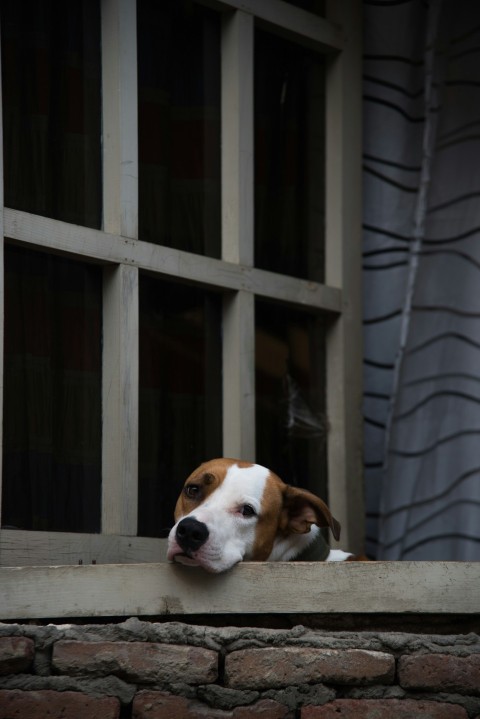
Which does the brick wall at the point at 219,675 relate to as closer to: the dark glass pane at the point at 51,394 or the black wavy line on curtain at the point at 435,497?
the dark glass pane at the point at 51,394

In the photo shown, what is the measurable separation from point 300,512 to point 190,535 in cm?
67

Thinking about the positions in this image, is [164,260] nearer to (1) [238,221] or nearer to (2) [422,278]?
(1) [238,221]

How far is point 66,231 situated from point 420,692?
1.71m

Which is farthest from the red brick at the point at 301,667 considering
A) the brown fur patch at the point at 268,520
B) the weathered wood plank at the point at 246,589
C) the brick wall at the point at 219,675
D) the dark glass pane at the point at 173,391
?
the dark glass pane at the point at 173,391

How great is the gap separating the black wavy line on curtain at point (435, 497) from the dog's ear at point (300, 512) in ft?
2.71

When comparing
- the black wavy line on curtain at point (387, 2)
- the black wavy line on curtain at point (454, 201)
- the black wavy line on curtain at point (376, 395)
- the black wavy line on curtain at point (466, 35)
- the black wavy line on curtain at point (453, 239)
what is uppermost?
the black wavy line on curtain at point (387, 2)

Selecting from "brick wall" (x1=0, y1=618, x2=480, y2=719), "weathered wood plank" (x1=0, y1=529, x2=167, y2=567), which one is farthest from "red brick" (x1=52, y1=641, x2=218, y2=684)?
"weathered wood plank" (x1=0, y1=529, x2=167, y2=567)

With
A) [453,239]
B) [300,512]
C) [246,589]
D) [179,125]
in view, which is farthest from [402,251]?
[246,589]

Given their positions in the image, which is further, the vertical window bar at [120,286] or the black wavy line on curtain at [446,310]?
the black wavy line on curtain at [446,310]

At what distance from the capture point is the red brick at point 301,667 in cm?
343

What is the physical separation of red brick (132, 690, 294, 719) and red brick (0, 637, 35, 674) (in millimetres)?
290

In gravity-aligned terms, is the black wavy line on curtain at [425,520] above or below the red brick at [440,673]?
above

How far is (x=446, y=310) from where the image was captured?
509 centimetres

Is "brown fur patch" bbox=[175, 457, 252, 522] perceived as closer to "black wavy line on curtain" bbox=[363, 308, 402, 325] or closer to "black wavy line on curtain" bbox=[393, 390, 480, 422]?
"black wavy line on curtain" bbox=[393, 390, 480, 422]
